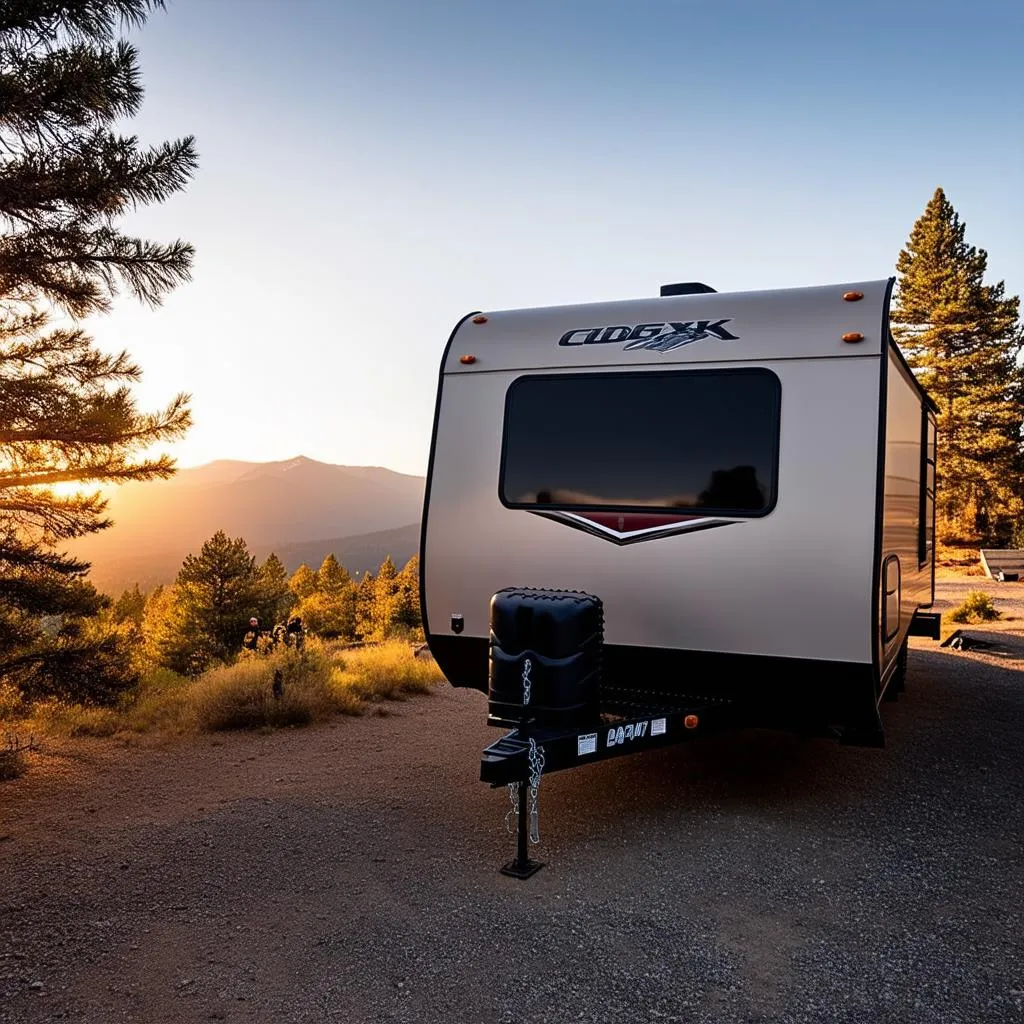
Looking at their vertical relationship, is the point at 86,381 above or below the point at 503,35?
below

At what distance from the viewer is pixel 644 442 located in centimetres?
527

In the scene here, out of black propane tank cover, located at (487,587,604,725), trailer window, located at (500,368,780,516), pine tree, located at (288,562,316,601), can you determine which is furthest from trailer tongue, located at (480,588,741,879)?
pine tree, located at (288,562,316,601)

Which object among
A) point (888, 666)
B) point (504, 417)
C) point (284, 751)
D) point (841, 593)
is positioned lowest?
point (284, 751)

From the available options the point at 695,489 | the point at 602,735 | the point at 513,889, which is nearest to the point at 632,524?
the point at 695,489

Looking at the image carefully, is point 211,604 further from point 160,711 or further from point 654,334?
point 654,334

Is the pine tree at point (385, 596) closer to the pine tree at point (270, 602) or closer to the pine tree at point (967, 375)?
the pine tree at point (270, 602)

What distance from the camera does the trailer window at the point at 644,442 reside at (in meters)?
4.98

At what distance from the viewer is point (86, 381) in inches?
281

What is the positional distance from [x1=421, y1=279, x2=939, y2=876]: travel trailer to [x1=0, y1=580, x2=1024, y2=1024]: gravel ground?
71 cm

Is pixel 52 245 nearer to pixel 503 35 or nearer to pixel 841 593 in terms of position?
pixel 841 593

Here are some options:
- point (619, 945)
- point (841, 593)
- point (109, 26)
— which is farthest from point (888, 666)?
point (109, 26)

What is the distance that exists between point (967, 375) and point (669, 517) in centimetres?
3226

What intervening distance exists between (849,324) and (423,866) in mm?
3974

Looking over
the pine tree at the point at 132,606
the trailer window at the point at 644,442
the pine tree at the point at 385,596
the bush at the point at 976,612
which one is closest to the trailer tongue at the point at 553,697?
the trailer window at the point at 644,442
